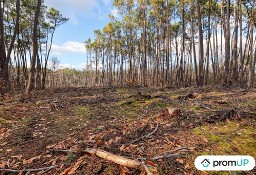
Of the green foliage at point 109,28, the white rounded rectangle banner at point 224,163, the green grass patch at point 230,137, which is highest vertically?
the green foliage at point 109,28

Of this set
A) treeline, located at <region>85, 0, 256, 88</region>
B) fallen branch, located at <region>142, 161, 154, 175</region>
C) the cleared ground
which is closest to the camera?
fallen branch, located at <region>142, 161, 154, 175</region>

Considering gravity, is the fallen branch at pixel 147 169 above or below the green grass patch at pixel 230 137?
below

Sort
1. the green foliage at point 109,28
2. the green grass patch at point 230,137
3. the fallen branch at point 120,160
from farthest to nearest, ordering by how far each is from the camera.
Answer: the green foliage at point 109,28, the green grass patch at point 230,137, the fallen branch at point 120,160

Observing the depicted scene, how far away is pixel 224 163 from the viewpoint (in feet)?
9.28

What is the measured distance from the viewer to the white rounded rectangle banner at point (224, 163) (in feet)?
9.05

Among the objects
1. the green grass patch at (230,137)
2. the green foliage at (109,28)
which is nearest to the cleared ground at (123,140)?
the green grass patch at (230,137)

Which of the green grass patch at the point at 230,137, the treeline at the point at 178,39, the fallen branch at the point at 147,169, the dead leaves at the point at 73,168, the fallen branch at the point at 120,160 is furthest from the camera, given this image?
the treeline at the point at 178,39

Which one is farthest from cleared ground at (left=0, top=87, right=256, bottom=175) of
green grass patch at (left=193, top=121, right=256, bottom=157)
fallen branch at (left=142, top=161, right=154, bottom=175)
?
fallen branch at (left=142, top=161, right=154, bottom=175)

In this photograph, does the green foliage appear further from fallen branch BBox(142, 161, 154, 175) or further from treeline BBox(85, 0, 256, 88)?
fallen branch BBox(142, 161, 154, 175)

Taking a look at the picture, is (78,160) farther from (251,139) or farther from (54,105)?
(54,105)

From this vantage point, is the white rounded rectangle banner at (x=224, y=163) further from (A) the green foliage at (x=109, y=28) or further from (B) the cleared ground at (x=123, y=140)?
(A) the green foliage at (x=109, y=28)

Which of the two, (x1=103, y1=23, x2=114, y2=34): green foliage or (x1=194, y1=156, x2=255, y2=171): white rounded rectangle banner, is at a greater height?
(x1=103, y1=23, x2=114, y2=34): green foliage

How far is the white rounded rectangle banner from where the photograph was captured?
9.05 feet

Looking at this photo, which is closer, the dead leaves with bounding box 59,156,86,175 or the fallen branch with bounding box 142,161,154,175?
the fallen branch with bounding box 142,161,154,175
